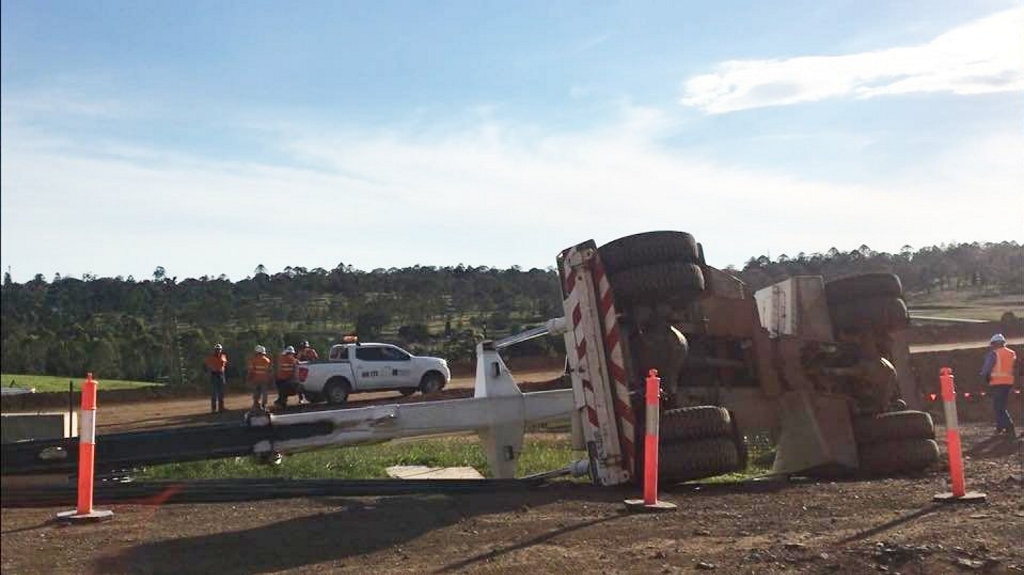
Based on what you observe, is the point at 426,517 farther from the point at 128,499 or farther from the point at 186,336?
the point at 186,336

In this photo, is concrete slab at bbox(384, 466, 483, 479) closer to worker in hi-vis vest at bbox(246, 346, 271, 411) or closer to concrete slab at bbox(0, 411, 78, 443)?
concrete slab at bbox(0, 411, 78, 443)

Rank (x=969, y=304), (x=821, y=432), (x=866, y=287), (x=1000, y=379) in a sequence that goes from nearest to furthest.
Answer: (x=821, y=432)
(x=866, y=287)
(x=1000, y=379)
(x=969, y=304)

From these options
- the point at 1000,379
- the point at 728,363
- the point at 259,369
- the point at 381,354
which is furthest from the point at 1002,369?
the point at 381,354

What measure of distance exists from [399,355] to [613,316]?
69.3ft

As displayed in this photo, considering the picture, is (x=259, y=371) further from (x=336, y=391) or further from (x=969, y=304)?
(x=969, y=304)

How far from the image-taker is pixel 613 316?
8.45m

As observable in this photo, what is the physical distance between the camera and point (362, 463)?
11.9 metres

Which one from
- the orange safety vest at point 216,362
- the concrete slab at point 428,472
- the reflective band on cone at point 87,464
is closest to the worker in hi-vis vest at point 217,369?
the orange safety vest at point 216,362

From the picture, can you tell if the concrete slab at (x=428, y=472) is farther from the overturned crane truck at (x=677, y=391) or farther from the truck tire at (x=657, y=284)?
the truck tire at (x=657, y=284)

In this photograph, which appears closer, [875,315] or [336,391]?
[875,315]

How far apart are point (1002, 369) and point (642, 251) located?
389 inches

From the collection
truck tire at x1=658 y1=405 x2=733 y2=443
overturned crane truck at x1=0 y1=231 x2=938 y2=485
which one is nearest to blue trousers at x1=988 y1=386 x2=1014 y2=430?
overturned crane truck at x1=0 y1=231 x2=938 y2=485

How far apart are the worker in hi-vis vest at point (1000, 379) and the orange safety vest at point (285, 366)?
15.9 m

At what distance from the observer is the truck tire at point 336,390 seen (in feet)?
89.9
